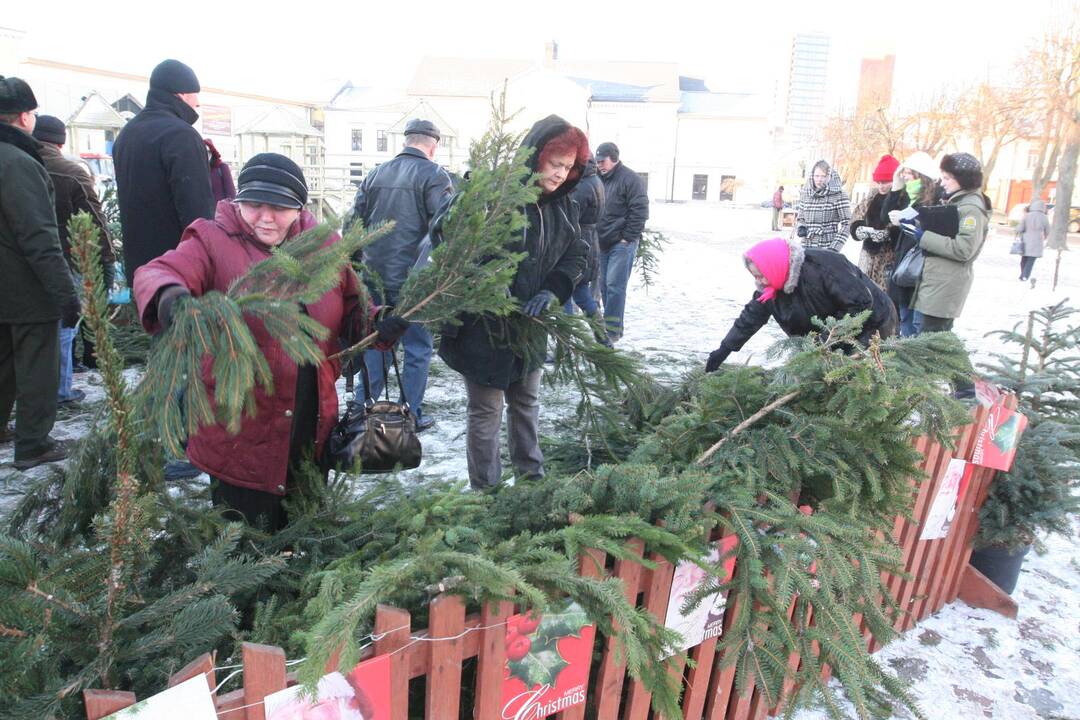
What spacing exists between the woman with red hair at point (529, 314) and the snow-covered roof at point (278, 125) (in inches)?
718

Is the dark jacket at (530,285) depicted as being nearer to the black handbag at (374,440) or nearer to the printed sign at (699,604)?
the black handbag at (374,440)

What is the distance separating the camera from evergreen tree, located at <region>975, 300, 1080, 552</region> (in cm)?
329

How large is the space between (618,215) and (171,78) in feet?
14.2

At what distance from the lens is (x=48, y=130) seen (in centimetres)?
484

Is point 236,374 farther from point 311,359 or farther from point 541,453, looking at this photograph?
point 541,453

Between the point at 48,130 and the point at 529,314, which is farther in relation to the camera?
the point at 48,130

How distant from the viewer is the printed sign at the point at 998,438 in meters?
3.15

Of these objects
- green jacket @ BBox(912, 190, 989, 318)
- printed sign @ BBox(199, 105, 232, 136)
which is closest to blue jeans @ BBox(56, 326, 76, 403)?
green jacket @ BBox(912, 190, 989, 318)

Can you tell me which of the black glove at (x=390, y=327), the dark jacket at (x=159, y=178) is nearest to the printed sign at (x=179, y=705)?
the black glove at (x=390, y=327)

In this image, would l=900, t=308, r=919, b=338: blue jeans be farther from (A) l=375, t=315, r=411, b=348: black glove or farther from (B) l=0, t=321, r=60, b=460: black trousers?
(B) l=0, t=321, r=60, b=460: black trousers

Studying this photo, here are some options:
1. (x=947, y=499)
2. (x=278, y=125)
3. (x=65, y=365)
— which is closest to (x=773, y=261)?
(x=947, y=499)

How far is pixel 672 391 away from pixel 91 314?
2.38 metres

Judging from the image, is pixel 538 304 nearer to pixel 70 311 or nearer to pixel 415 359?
pixel 415 359

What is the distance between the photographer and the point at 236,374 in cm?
126
